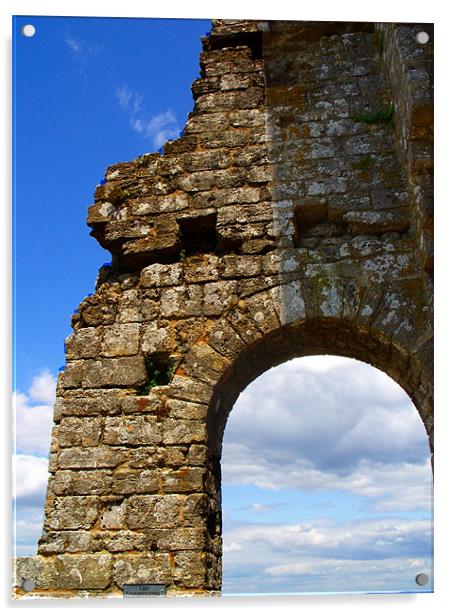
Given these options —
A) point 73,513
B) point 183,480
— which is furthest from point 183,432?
point 73,513

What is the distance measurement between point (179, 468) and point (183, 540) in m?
0.47

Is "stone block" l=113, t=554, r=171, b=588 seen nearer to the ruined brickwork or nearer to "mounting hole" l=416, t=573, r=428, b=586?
the ruined brickwork

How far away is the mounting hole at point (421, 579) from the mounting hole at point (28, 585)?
240cm

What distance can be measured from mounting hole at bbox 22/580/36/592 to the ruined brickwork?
2.7 inches

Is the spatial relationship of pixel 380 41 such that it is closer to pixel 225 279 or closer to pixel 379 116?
pixel 379 116

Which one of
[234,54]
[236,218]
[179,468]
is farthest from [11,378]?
[234,54]

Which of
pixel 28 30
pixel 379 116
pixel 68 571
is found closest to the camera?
pixel 28 30

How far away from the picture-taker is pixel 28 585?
461cm

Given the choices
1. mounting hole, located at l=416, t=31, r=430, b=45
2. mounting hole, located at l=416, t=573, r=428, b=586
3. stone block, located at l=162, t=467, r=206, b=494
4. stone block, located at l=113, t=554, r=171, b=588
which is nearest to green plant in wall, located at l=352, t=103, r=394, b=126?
mounting hole, located at l=416, t=31, r=430, b=45

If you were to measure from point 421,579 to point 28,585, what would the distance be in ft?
8.00

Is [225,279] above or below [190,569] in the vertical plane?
above

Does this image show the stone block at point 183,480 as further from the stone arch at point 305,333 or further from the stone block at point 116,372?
the stone block at point 116,372

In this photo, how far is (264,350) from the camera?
5.42 m

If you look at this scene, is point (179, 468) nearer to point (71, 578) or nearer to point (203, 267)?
point (71, 578)
